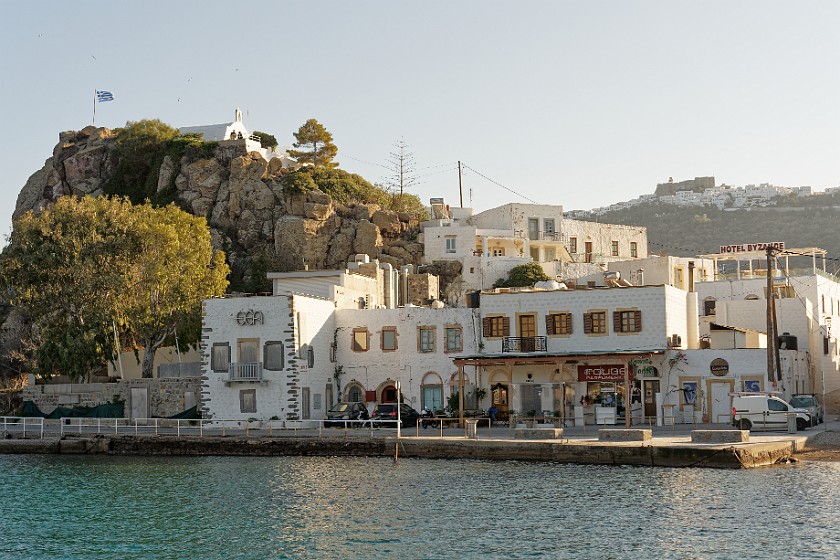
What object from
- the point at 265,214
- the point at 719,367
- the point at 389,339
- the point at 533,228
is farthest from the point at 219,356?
the point at 533,228

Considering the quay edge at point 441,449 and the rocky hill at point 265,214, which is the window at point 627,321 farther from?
the rocky hill at point 265,214

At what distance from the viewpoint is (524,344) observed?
52625 mm

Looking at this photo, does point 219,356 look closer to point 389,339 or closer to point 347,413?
point 347,413

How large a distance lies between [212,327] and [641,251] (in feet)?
171

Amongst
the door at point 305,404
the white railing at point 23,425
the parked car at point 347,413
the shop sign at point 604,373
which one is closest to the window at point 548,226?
the shop sign at point 604,373

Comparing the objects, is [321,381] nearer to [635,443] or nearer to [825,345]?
[635,443]

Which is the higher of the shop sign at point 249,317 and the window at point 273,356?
the shop sign at point 249,317

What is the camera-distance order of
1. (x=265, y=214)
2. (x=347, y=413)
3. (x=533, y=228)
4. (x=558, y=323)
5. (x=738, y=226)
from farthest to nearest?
1. (x=738, y=226)
2. (x=533, y=228)
3. (x=265, y=214)
4. (x=558, y=323)
5. (x=347, y=413)

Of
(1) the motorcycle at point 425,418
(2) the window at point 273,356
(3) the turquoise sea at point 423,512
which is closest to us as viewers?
(3) the turquoise sea at point 423,512

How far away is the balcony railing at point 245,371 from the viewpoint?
172ft

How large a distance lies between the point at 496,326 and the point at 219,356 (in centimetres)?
1397

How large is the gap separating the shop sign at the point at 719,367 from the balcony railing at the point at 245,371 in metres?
21.7

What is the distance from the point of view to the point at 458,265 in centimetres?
8169

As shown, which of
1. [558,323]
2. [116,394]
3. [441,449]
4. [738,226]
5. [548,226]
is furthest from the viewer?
[738,226]
